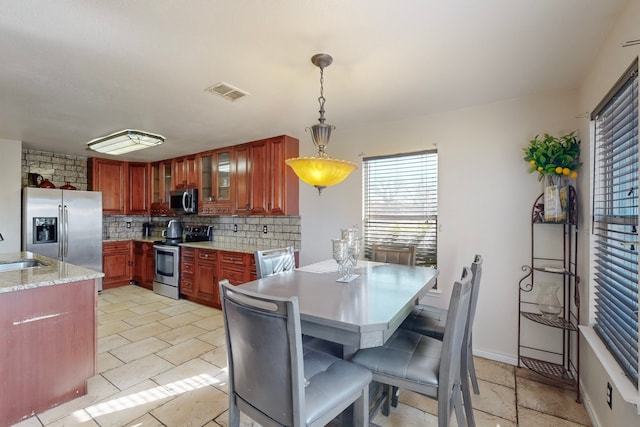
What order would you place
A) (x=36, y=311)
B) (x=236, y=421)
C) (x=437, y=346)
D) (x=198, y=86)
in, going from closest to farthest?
(x=236, y=421), (x=437, y=346), (x=36, y=311), (x=198, y=86)

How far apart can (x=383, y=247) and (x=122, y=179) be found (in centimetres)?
498

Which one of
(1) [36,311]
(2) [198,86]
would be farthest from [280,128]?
(1) [36,311]

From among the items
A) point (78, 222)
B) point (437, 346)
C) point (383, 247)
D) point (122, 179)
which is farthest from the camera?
point (122, 179)

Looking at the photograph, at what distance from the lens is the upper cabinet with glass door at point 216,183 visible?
441 centimetres

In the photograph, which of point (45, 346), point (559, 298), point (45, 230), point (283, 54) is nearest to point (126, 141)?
point (45, 230)

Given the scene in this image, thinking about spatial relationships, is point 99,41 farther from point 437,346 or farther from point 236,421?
point 437,346

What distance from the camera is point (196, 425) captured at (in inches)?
74.3

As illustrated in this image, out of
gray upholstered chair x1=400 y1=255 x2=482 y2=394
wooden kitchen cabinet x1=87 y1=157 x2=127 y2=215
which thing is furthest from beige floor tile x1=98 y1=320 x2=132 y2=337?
gray upholstered chair x1=400 y1=255 x2=482 y2=394

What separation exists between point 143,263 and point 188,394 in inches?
149

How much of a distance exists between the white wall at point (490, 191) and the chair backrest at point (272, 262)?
1518 mm

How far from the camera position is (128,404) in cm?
209

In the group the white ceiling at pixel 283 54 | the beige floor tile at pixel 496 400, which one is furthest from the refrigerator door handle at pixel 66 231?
the beige floor tile at pixel 496 400

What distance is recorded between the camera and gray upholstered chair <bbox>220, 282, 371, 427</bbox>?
115 cm

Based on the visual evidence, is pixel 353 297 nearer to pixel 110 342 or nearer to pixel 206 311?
pixel 110 342
